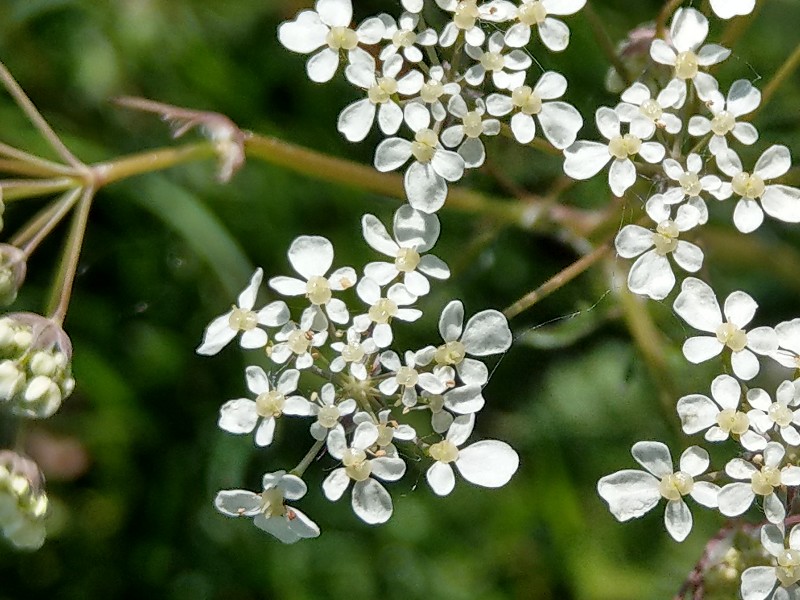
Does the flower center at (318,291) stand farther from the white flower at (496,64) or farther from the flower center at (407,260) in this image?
the white flower at (496,64)

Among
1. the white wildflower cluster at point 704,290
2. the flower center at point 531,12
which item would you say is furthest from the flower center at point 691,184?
the flower center at point 531,12

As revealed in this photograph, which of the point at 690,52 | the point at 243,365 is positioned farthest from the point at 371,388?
the point at 243,365

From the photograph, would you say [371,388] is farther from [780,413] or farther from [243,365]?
[243,365]

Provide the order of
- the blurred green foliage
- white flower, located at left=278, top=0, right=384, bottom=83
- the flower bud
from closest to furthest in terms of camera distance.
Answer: the flower bud < white flower, located at left=278, top=0, right=384, bottom=83 < the blurred green foliage

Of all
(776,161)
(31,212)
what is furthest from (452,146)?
(31,212)

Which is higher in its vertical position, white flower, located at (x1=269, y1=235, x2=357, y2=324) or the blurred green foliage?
white flower, located at (x1=269, y1=235, x2=357, y2=324)

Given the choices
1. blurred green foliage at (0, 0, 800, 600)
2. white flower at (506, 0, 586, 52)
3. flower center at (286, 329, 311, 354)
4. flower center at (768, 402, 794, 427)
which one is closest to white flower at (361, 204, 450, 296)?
flower center at (286, 329, 311, 354)

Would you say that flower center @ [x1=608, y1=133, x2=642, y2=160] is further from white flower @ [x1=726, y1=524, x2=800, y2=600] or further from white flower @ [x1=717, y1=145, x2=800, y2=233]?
white flower @ [x1=726, y1=524, x2=800, y2=600]

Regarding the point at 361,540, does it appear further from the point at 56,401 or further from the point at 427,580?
the point at 56,401
